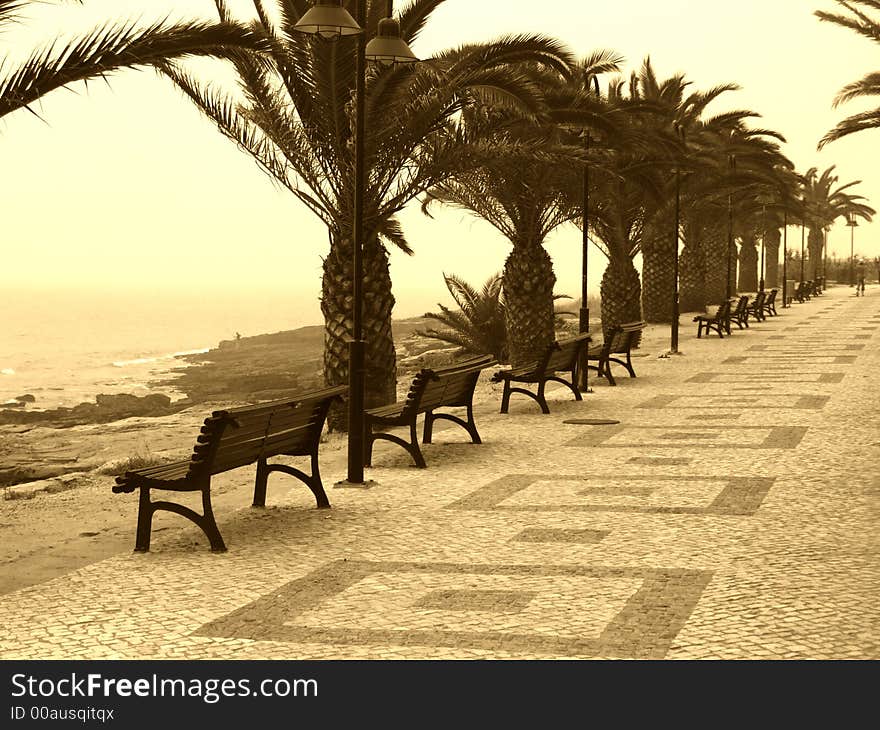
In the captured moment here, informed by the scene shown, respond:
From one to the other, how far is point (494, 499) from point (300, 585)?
2902 mm

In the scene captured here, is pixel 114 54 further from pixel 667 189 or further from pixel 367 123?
pixel 667 189

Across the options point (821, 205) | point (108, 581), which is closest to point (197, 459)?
point (108, 581)

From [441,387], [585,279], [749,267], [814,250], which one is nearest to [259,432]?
[441,387]

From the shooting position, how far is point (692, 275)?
42.3 metres

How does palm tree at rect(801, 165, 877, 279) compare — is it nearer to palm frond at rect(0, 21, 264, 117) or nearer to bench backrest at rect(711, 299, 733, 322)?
bench backrest at rect(711, 299, 733, 322)

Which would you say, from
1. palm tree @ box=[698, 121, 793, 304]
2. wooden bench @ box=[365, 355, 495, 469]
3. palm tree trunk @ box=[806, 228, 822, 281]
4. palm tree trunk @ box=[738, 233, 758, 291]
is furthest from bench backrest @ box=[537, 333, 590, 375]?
palm tree trunk @ box=[806, 228, 822, 281]

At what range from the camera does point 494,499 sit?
9.64m

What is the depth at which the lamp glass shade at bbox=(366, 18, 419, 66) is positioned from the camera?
10.6m

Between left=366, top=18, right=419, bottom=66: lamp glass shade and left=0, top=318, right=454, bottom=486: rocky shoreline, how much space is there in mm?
5400

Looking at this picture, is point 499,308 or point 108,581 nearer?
point 108,581

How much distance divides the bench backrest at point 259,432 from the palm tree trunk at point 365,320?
5025 mm

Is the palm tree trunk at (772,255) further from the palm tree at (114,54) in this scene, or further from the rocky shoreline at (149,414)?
the palm tree at (114,54)
